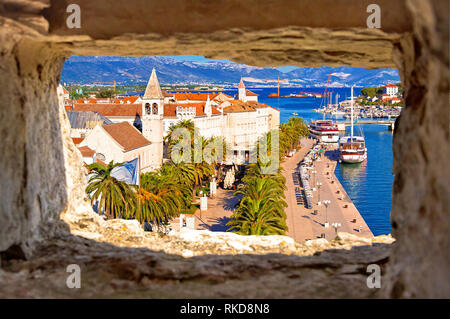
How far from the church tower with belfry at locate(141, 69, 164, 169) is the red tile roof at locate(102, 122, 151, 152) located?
57.3 inches

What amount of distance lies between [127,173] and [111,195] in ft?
12.6

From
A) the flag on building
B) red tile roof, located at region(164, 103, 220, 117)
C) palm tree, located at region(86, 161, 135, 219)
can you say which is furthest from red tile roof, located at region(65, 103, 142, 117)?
palm tree, located at region(86, 161, 135, 219)

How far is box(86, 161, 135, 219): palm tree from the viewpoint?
1977cm

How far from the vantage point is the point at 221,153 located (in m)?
52.4

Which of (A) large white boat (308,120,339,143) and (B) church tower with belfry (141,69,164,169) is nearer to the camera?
(B) church tower with belfry (141,69,164,169)

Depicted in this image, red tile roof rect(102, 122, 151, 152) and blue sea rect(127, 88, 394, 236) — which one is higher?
red tile roof rect(102, 122, 151, 152)

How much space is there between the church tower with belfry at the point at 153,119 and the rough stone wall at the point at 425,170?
46479 millimetres

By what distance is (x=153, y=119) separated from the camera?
5047cm

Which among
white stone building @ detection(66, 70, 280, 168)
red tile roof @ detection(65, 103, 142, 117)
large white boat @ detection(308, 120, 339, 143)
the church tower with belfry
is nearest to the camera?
the church tower with belfry

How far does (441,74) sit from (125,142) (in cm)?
4341

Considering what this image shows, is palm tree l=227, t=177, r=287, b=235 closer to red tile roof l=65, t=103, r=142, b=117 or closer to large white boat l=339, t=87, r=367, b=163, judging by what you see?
red tile roof l=65, t=103, r=142, b=117
